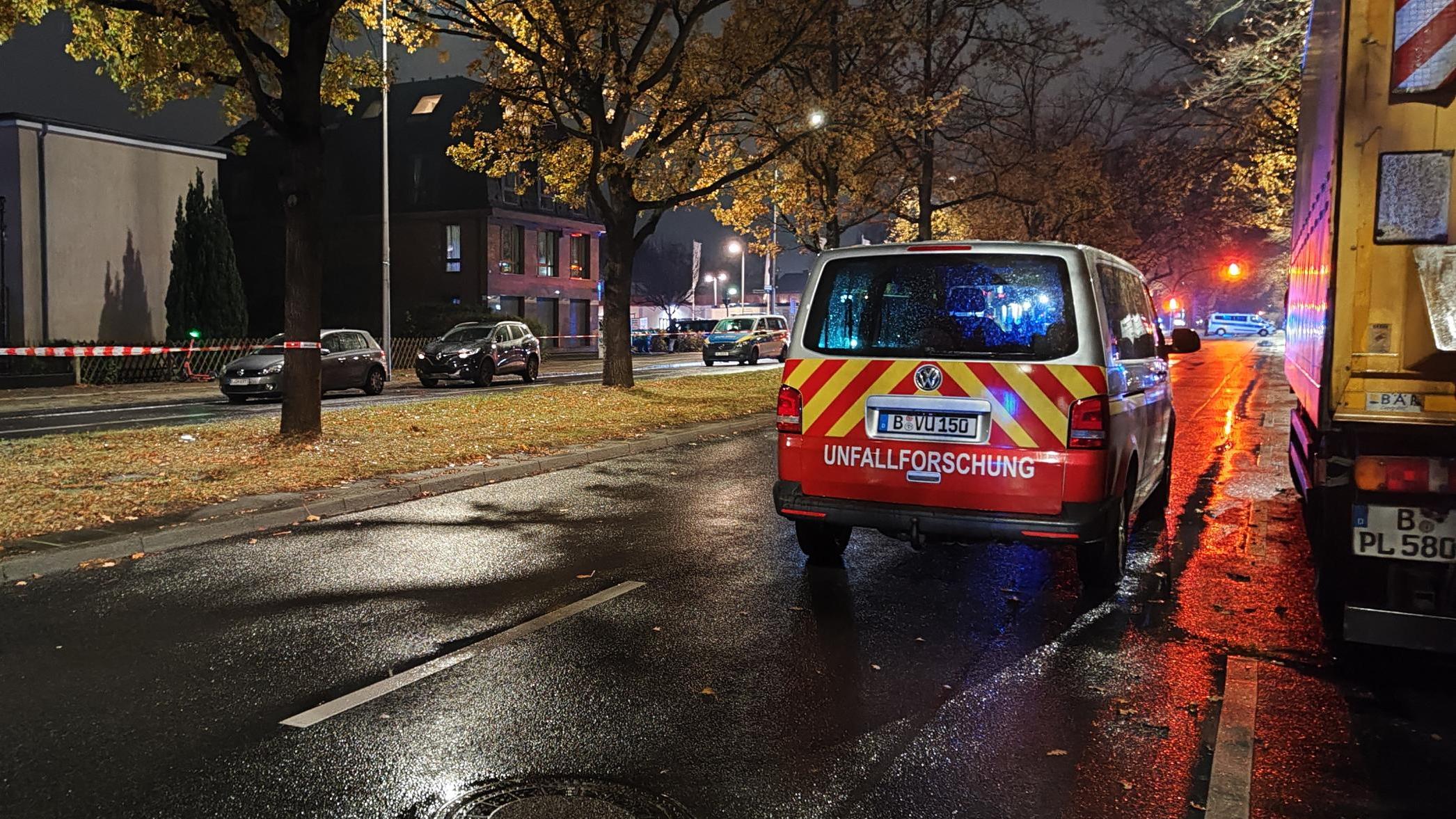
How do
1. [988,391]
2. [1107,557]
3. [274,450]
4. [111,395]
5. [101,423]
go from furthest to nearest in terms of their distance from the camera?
[111,395], [101,423], [274,450], [1107,557], [988,391]

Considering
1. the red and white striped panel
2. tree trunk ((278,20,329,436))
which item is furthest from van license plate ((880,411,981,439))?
tree trunk ((278,20,329,436))

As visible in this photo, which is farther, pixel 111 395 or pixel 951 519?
pixel 111 395

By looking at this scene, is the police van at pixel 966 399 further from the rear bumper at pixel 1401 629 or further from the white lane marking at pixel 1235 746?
the rear bumper at pixel 1401 629

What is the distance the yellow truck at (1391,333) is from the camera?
4.32m

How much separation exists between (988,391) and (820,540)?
175cm

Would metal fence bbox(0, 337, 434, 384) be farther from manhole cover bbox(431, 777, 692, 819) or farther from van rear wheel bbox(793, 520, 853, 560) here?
manhole cover bbox(431, 777, 692, 819)

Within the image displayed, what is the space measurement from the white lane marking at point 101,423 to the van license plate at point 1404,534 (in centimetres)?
1589

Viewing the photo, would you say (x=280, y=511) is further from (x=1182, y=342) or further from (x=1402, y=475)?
(x=1402, y=475)

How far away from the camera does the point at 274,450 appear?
11.5 meters

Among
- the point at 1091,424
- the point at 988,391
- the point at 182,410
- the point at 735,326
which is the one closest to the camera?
the point at 1091,424

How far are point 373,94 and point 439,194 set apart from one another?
245 inches

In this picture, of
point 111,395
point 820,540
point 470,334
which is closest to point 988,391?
point 820,540

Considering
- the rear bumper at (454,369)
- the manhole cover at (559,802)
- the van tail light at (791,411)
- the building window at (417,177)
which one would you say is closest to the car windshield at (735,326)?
the rear bumper at (454,369)

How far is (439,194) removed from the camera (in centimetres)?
4709
